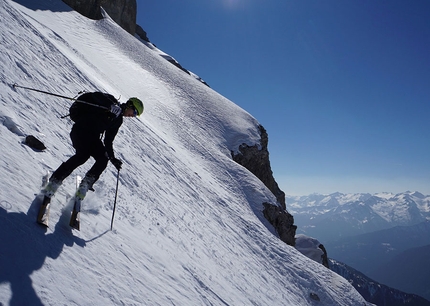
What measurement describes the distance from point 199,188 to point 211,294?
919 cm

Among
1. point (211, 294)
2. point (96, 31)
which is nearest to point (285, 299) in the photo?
point (211, 294)

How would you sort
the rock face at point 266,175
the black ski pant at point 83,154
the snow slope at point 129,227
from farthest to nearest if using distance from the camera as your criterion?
1. the rock face at point 266,175
2. the black ski pant at point 83,154
3. the snow slope at point 129,227

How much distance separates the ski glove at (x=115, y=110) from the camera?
18.1 ft

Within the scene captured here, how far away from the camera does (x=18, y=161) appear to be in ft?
17.6

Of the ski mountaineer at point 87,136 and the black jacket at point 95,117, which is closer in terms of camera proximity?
the ski mountaineer at point 87,136

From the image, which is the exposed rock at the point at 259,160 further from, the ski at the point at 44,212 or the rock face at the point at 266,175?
the ski at the point at 44,212

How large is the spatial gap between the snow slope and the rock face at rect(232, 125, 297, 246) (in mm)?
1721

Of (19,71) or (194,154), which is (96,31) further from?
(19,71)

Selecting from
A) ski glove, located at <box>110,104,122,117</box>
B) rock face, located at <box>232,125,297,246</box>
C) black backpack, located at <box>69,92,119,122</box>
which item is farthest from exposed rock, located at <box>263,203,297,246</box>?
black backpack, located at <box>69,92,119,122</box>

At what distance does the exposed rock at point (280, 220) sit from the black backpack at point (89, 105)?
20.2 m

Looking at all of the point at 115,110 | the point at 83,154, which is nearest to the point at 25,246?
the point at 83,154

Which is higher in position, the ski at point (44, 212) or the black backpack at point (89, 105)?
the black backpack at point (89, 105)

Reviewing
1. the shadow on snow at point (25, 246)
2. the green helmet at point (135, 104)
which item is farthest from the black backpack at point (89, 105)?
the shadow on snow at point (25, 246)

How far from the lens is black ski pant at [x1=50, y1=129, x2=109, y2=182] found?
16.3ft
